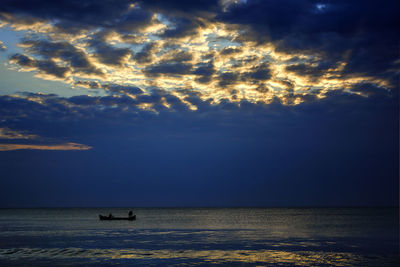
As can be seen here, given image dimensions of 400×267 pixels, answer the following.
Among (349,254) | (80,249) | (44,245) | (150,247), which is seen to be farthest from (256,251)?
(44,245)

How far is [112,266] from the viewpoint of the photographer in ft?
92.9

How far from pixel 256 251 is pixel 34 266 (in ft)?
62.8

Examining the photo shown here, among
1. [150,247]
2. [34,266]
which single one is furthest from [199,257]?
[34,266]

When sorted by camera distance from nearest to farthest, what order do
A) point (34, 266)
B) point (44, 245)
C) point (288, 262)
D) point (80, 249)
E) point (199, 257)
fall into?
1. point (34, 266)
2. point (288, 262)
3. point (199, 257)
4. point (80, 249)
5. point (44, 245)

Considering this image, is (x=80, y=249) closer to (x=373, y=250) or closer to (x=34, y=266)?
(x=34, y=266)

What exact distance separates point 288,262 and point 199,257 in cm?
735

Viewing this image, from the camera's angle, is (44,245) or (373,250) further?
(44,245)

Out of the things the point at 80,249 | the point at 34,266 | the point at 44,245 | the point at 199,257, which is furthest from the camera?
the point at 44,245

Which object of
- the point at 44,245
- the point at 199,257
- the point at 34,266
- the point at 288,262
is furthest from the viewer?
the point at 44,245

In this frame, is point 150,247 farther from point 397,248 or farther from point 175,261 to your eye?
point 397,248

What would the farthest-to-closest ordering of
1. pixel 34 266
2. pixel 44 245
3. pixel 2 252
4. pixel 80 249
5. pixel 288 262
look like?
pixel 44 245, pixel 80 249, pixel 2 252, pixel 288 262, pixel 34 266

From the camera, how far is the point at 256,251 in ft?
117

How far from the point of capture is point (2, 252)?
115 ft

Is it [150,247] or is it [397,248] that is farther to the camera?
[150,247]
